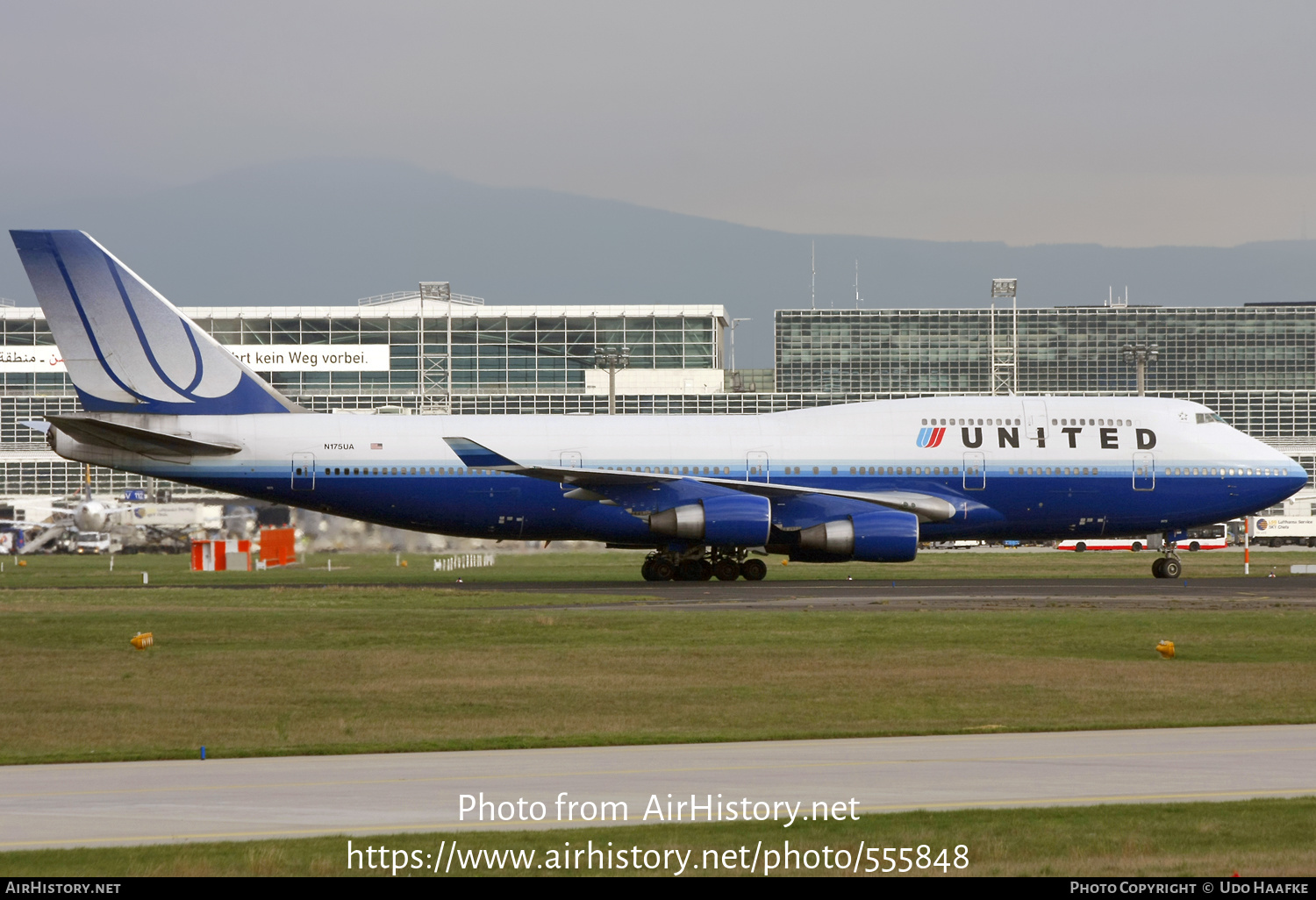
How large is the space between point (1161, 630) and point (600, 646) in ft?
33.3

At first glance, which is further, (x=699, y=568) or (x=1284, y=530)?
(x=1284, y=530)

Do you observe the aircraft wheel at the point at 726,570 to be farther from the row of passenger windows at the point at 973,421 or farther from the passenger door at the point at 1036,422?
the passenger door at the point at 1036,422

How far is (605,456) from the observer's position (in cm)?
3991

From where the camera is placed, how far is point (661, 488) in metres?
39.1

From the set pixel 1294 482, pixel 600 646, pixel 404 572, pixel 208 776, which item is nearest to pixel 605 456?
pixel 404 572

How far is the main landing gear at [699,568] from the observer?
1612 inches

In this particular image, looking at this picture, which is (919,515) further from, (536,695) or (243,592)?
(536,695)

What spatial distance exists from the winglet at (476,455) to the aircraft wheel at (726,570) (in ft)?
22.0

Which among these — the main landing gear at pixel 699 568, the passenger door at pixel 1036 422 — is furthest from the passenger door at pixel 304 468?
the passenger door at pixel 1036 422

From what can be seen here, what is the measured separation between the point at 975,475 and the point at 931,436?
1669 mm

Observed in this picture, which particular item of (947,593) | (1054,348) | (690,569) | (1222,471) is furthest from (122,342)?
(1054,348)

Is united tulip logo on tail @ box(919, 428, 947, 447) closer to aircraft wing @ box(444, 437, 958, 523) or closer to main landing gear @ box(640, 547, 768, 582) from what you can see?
aircraft wing @ box(444, 437, 958, 523)

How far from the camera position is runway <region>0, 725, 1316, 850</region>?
412 inches

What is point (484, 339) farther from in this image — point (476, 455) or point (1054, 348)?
point (476, 455)
